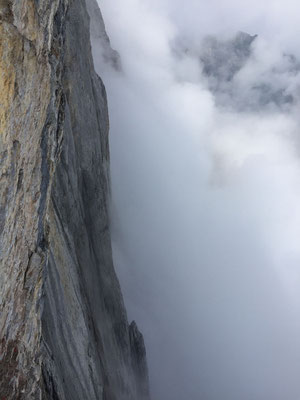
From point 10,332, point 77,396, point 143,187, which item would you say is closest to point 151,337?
point 143,187

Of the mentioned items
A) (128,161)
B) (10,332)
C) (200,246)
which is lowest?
(10,332)

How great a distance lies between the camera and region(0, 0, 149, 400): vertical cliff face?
372 inches

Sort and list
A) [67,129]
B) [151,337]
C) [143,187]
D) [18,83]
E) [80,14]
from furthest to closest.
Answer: [143,187] < [151,337] < [80,14] < [67,129] < [18,83]

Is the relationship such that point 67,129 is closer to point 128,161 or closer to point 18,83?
point 18,83

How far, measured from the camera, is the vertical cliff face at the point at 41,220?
372 inches

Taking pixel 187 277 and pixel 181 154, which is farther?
pixel 181 154

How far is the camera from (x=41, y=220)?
36.4 ft

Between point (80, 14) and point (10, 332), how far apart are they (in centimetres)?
1996

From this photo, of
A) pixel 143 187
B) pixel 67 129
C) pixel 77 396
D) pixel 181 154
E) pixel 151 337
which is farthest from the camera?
pixel 181 154

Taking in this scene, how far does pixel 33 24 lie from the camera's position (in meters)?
10.2

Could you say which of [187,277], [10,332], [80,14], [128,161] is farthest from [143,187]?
[10,332]

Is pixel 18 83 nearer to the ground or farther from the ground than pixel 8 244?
farther from the ground

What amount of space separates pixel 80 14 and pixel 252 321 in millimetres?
117432

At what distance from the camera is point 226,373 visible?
90062mm
